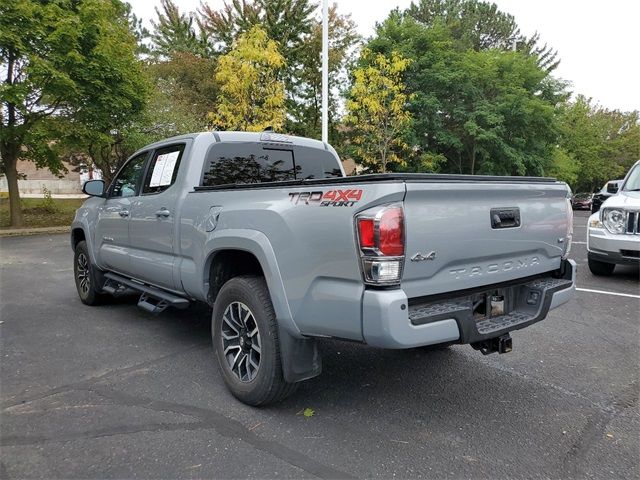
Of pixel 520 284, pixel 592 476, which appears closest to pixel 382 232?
pixel 520 284

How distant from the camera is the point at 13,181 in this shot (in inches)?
659

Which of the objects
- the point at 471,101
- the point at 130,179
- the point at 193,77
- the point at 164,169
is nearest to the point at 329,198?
the point at 164,169

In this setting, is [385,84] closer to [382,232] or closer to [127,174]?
[127,174]

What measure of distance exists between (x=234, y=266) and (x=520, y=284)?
208 centimetres

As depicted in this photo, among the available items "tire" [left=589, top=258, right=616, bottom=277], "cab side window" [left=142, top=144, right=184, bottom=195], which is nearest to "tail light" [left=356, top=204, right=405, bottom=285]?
"cab side window" [left=142, top=144, right=184, bottom=195]

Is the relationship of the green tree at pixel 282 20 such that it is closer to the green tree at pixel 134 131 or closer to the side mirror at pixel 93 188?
the green tree at pixel 134 131

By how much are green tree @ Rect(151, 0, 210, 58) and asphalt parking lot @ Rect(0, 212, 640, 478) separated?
34.7m

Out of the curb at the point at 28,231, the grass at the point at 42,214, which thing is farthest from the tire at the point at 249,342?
the grass at the point at 42,214

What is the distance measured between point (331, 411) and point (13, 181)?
58.6 feet

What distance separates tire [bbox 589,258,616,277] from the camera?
25.6 feet

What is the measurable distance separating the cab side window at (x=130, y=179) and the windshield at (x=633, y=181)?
7.52m

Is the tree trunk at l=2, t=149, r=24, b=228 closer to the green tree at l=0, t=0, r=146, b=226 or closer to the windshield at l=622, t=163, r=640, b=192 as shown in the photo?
the green tree at l=0, t=0, r=146, b=226

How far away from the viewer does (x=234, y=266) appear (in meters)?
3.57

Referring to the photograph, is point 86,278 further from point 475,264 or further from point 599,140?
point 599,140
